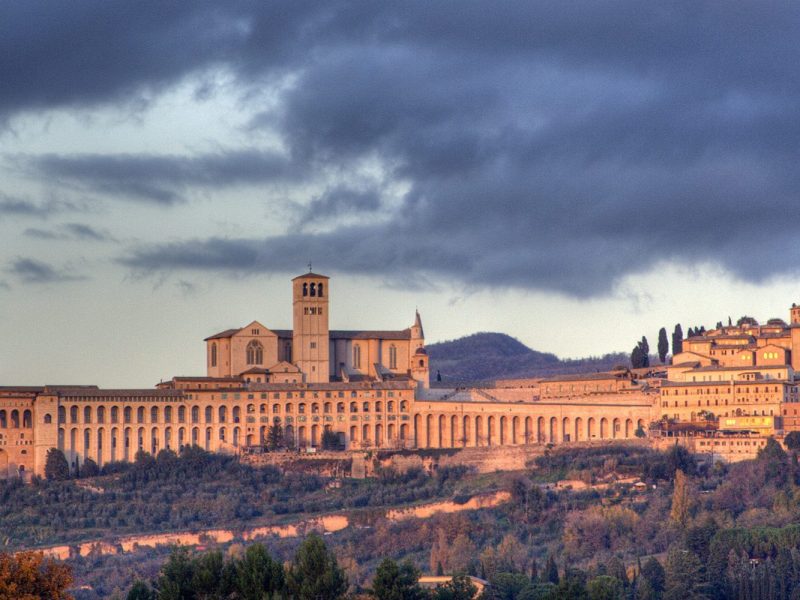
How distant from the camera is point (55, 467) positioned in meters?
102

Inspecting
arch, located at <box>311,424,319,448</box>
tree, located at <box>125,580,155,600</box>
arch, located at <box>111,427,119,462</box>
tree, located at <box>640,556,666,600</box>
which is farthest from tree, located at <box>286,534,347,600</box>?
arch, located at <box>311,424,319,448</box>

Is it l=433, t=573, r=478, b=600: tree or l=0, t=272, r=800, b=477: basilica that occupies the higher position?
l=0, t=272, r=800, b=477: basilica

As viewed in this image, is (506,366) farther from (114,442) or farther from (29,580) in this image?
(29,580)

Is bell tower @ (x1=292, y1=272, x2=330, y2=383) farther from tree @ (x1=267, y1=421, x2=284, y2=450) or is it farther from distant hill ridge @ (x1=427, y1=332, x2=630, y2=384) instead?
distant hill ridge @ (x1=427, y1=332, x2=630, y2=384)

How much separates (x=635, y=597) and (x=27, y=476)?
34756mm

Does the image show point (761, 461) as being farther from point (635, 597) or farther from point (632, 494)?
point (635, 597)

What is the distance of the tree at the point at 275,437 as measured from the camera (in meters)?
107

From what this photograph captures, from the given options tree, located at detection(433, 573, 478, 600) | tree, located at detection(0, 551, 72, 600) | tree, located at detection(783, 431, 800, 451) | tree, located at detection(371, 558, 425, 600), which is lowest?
tree, located at detection(433, 573, 478, 600)

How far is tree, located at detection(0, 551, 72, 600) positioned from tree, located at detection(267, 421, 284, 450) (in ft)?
168

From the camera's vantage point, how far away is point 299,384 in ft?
358

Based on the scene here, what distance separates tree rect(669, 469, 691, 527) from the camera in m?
92.8

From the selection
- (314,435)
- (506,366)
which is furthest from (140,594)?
(506,366)

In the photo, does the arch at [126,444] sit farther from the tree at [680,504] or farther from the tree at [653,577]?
the tree at [653,577]

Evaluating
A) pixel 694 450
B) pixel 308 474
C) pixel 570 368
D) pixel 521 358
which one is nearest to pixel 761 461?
pixel 694 450
